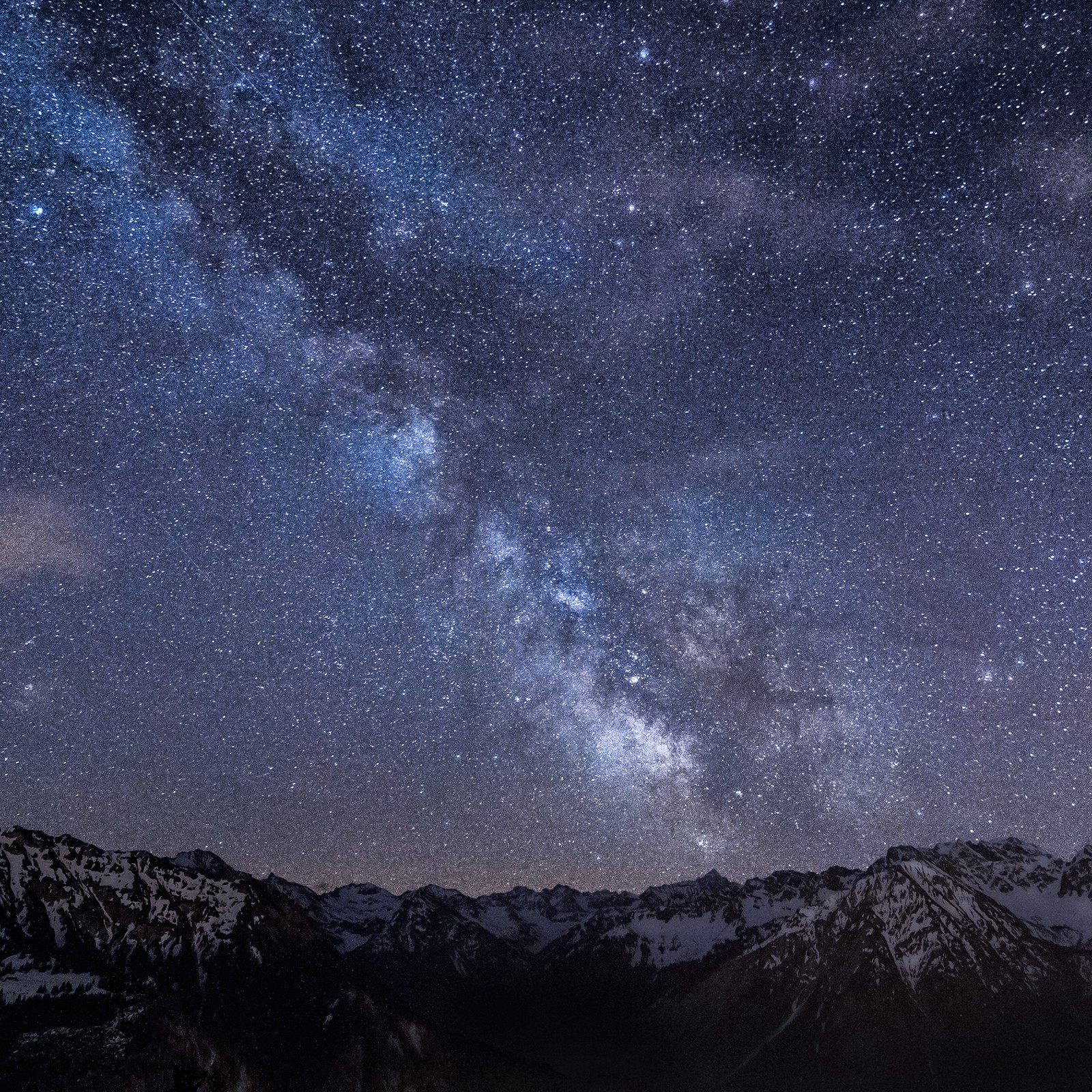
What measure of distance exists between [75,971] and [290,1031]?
170 ft

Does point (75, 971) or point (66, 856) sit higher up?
point (66, 856)

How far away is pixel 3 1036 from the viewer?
136m

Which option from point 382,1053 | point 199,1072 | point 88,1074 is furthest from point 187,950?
point 199,1072

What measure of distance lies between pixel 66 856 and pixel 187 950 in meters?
35.8

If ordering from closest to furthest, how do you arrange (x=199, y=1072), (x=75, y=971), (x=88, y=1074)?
1. (x=199, y=1072)
2. (x=88, y=1074)
3. (x=75, y=971)

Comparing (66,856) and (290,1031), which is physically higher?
(66,856)

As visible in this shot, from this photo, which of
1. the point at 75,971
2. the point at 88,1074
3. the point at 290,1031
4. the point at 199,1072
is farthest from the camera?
the point at 290,1031

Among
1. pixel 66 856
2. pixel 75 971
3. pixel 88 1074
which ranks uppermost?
pixel 66 856

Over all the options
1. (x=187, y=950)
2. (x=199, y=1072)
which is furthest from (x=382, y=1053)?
(x=199, y=1072)

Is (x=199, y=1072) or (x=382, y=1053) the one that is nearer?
(x=199, y=1072)

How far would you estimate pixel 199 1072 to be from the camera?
43.7 meters

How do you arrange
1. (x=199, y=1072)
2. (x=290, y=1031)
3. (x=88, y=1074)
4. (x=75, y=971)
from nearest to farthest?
(x=199, y=1072) < (x=88, y=1074) < (x=75, y=971) < (x=290, y=1031)

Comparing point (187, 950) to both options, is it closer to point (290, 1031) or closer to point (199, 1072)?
point (290, 1031)

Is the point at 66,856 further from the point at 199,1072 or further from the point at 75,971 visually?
the point at 199,1072
